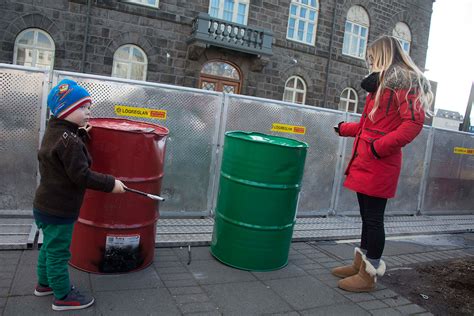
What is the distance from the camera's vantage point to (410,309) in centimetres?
349

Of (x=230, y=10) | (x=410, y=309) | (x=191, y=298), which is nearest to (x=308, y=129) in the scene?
(x=410, y=309)

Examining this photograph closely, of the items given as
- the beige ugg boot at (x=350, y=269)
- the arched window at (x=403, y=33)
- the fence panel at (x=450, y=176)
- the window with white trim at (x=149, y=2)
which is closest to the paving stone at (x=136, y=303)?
the beige ugg boot at (x=350, y=269)

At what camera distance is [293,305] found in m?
3.31

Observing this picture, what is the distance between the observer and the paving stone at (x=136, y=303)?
293 cm

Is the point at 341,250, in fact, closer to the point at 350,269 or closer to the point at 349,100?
the point at 350,269

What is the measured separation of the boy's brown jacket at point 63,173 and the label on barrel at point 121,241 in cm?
67

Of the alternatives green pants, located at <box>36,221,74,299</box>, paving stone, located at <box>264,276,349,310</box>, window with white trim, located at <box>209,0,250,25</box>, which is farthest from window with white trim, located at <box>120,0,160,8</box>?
green pants, located at <box>36,221,74,299</box>

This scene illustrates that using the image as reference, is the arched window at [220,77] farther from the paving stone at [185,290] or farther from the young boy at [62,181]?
the young boy at [62,181]

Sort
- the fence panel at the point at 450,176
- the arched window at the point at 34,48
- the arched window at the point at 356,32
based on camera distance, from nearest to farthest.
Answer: the fence panel at the point at 450,176 → the arched window at the point at 34,48 → the arched window at the point at 356,32

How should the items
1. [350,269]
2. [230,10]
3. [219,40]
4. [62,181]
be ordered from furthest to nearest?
[230,10]
[219,40]
[350,269]
[62,181]

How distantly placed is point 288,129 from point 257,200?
2.36 m

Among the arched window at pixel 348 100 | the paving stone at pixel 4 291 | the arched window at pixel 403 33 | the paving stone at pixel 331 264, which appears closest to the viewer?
the paving stone at pixel 4 291

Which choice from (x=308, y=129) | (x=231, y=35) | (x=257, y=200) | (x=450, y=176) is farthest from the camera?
(x=231, y=35)

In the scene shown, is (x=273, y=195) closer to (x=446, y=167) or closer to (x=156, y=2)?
(x=446, y=167)
